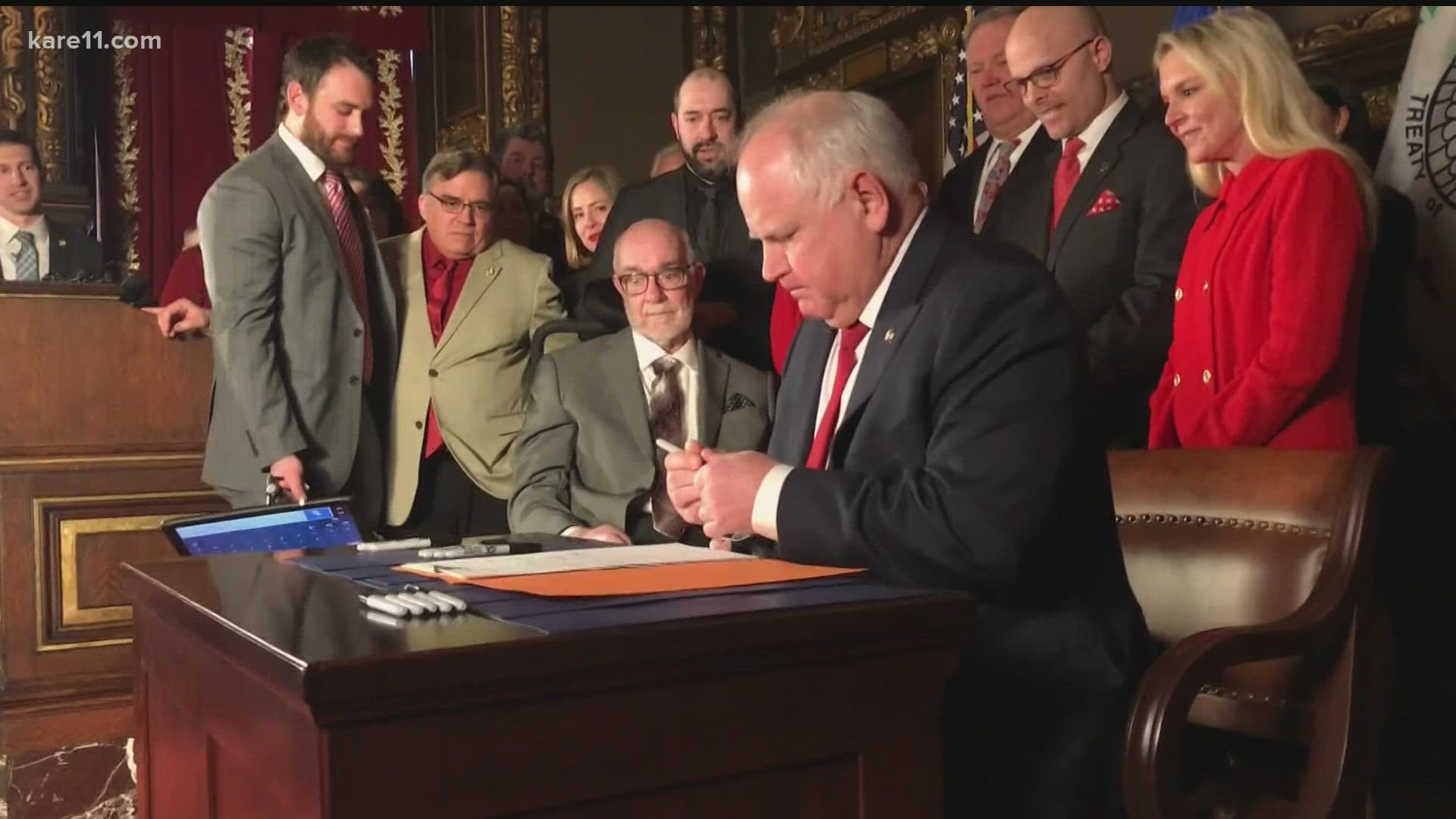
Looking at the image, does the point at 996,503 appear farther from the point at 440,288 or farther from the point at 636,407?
the point at 440,288

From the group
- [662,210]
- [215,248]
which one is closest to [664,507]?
[662,210]

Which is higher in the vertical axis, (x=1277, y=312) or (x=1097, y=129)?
(x=1097, y=129)

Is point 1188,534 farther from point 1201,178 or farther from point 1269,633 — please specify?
point 1201,178

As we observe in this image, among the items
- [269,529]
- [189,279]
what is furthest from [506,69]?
[269,529]

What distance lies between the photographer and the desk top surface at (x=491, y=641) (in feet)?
2.80

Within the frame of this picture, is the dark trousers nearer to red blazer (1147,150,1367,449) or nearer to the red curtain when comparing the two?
red blazer (1147,150,1367,449)

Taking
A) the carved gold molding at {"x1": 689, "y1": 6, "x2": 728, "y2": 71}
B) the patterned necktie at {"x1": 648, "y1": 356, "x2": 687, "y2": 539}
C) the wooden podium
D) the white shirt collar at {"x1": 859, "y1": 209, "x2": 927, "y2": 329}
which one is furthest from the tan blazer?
the carved gold molding at {"x1": 689, "y1": 6, "x2": 728, "y2": 71}

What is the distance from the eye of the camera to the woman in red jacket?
2070 mm

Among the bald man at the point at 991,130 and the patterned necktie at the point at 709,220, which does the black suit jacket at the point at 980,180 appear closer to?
the bald man at the point at 991,130

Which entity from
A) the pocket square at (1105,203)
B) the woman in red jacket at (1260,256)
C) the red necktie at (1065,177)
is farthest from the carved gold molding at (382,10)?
the woman in red jacket at (1260,256)

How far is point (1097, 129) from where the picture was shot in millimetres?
2578

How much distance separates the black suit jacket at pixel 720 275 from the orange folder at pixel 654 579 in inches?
66.9

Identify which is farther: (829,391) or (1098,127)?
(1098,127)

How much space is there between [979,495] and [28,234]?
14.0ft
